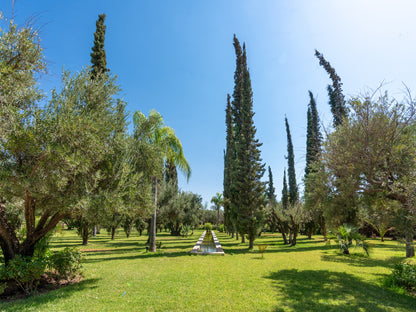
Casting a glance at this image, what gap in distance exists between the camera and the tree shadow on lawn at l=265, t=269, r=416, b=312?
5.95 m

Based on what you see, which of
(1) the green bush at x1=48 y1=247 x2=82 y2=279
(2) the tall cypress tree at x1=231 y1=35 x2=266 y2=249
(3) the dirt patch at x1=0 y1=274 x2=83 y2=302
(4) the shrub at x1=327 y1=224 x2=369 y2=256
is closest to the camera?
(3) the dirt patch at x1=0 y1=274 x2=83 y2=302

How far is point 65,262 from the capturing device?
25.7ft

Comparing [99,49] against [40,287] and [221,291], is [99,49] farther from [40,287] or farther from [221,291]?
[221,291]

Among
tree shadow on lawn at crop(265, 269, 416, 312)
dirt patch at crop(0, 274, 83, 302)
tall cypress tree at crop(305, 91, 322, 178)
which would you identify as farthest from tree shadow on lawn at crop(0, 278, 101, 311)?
tall cypress tree at crop(305, 91, 322, 178)

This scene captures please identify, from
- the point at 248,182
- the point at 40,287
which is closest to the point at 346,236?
the point at 248,182

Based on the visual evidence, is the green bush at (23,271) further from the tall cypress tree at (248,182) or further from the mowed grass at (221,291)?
the tall cypress tree at (248,182)

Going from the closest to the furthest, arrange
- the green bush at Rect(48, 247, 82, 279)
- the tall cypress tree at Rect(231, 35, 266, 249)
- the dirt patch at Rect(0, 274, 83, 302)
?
the dirt patch at Rect(0, 274, 83, 302) < the green bush at Rect(48, 247, 82, 279) < the tall cypress tree at Rect(231, 35, 266, 249)

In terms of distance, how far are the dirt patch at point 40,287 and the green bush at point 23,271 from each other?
0.51 feet

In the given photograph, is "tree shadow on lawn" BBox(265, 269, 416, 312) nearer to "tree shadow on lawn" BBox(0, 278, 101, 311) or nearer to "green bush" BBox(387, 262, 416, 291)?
"green bush" BBox(387, 262, 416, 291)

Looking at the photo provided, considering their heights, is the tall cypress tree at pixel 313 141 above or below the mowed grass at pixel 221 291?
above

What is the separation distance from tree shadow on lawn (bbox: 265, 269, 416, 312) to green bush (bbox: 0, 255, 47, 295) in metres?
7.07

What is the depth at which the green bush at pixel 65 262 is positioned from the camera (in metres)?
7.70

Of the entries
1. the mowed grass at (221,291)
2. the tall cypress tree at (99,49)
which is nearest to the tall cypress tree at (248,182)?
the mowed grass at (221,291)

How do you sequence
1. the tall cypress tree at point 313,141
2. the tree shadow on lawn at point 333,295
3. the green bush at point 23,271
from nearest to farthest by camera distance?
the tree shadow on lawn at point 333,295
the green bush at point 23,271
the tall cypress tree at point 313,141
